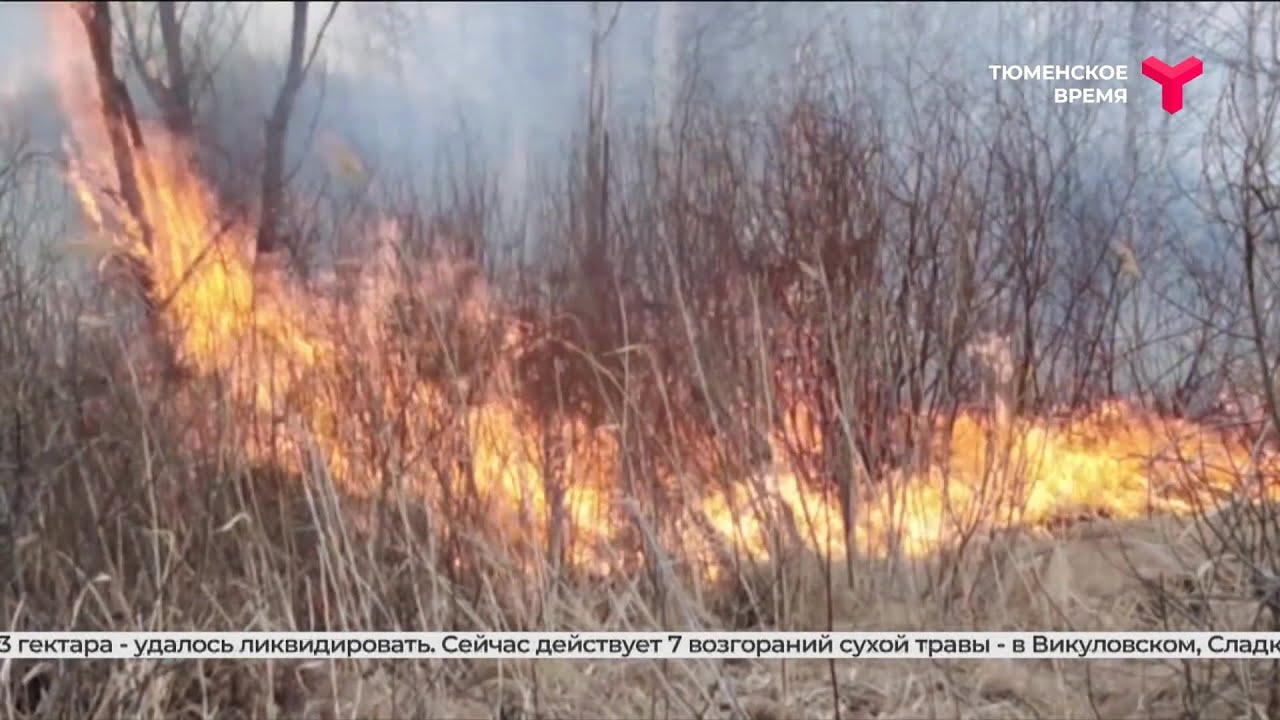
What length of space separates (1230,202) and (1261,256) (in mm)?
84

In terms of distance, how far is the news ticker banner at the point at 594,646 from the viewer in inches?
61.1

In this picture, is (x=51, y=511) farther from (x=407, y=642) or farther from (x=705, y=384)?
(x=705, y=384)

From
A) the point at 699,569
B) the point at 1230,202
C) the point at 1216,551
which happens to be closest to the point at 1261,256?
the point at 1230,202

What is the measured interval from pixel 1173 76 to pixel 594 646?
3.48ft

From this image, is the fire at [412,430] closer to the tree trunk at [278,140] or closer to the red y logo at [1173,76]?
the tree trunk at [278,140]

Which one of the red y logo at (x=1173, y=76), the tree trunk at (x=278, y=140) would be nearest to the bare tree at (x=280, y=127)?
the tree trunk at (x=278, y=140)

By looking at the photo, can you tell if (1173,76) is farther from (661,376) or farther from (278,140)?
(278,140)

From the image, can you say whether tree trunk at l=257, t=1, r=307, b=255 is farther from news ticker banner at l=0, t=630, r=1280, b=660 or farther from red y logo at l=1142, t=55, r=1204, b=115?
red y logo at l=1142, t=55, r=1204, b=115

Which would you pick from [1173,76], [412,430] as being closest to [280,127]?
[412,430]

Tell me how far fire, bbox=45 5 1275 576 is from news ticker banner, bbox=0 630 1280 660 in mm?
144

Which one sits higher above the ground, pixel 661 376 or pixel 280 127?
pixel 280 127

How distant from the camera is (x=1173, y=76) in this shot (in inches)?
59.6

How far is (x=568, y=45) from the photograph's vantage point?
1643mm

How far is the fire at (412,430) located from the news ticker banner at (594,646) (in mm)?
144
